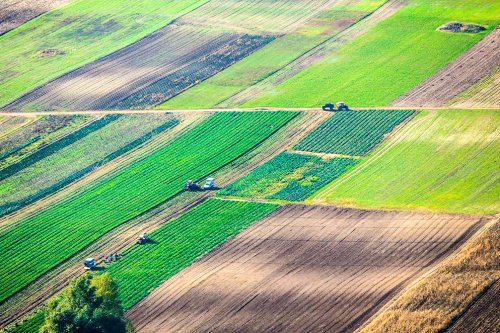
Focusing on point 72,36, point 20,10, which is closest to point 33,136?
point 72,36

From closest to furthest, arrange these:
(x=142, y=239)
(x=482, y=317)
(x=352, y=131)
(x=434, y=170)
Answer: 1. (x=482, y=317)
2. (x=142, y=239)
3. (x=434, y=170)
4. (x=352, y=131)

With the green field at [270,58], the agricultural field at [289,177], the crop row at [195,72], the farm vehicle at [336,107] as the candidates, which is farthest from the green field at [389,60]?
the agricultural field at [289,177]

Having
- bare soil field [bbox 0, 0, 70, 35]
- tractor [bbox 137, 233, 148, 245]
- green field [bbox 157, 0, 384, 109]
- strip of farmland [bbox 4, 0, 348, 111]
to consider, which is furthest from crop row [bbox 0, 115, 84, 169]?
bare soil field [bbox 0, 0, 70, 35]

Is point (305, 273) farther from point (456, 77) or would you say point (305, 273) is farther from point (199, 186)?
point (456, 77)

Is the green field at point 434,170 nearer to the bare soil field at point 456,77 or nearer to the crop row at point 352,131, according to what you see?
the crop row at point 352,131

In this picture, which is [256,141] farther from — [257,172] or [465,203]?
[465,203]

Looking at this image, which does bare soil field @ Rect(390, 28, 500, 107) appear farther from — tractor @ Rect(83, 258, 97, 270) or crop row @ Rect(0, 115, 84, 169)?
tractor @ Rect(83, 258, 97, 270)

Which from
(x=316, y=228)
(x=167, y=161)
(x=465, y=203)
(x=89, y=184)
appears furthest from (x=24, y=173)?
(x=465, y=203)
